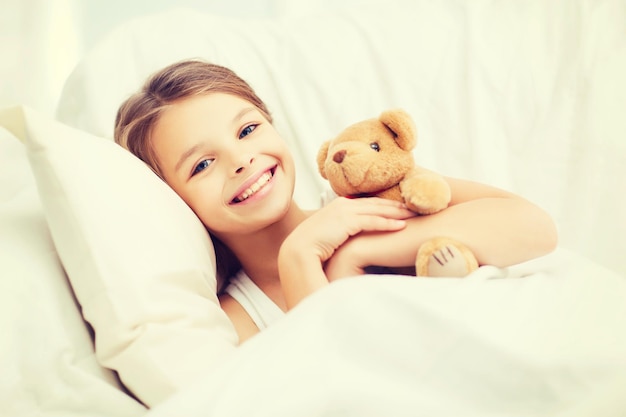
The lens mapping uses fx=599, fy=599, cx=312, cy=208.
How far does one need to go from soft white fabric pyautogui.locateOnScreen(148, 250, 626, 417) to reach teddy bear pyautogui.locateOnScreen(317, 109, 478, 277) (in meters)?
0.15

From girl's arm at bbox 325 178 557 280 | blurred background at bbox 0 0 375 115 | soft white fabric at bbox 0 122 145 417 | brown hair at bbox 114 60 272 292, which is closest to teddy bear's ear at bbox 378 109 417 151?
girl's arm at bbox 325 178 557 280

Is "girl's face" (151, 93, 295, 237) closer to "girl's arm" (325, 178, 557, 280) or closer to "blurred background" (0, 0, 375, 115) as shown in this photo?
"girl's arm" (325, 178, 557, 280)

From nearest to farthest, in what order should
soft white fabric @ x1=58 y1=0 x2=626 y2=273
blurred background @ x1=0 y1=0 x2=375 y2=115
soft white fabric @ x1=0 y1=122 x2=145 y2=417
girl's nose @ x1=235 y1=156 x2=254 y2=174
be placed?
soft white fabric @ x1=0 y1=122 x2=145 y2=417 → girl's nose @ x1=235 y1=156 x2=254 y2=174 → soft white fabric @ x1=58 y1=0 x2=626 y2=273 → blurred background @ x1=0 y1=0 x2=375 y2=115

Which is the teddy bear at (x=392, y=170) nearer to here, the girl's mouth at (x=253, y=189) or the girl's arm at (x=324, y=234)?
the girl's arm at (x=324, y=234)

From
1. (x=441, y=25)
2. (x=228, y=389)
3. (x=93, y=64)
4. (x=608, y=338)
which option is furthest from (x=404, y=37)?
(x=228, y=389)

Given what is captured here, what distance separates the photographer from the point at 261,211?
962 mm

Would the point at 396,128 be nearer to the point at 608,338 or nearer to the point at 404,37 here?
the point at 608,338

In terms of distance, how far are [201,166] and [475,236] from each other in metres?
0.45

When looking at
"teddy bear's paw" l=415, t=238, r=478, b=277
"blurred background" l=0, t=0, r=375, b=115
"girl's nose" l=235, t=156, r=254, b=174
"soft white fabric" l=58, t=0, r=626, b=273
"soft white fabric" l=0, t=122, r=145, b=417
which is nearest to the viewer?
"soft white fabric" l=0, t=122, r=145, b=417

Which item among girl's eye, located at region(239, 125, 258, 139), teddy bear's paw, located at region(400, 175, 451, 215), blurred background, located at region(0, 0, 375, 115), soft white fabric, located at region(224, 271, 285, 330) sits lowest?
soft white fabric, located at region(224, 271, 285, 330)

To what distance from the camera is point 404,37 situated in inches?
57.5

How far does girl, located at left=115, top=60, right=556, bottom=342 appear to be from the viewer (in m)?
0.83

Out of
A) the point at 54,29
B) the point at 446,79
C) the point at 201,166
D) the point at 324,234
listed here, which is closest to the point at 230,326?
the point at 324,234

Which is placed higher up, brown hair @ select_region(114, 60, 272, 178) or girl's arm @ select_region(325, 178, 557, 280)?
brown hair @ select_region(114, 60, 272, 178)
